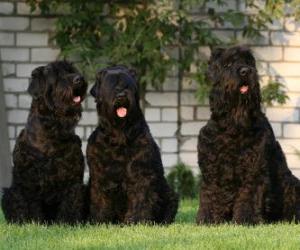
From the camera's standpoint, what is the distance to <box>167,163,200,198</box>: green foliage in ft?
44.3

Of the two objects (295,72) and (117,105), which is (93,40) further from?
(117,105)

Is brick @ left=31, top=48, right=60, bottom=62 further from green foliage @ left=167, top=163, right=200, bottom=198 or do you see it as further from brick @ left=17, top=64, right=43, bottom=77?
green foliage @ left=167, top=163, right=200, bottom=198

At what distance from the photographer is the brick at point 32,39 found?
1408cm

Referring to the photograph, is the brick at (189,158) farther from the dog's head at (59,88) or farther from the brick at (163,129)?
the dog's head at (59,88)

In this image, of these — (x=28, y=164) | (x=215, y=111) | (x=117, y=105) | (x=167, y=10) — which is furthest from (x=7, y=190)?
(x=167, y=10)

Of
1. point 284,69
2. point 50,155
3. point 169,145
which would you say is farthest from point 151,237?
point 284,69

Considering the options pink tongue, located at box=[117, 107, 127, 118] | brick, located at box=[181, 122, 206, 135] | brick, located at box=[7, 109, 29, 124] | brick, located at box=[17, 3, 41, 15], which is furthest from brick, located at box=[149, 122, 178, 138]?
pink tongue, located at box=[117, 107, 127, 118]

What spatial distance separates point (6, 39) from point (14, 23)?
245 mm

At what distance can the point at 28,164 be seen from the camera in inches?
362

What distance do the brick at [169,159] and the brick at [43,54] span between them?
202 cm

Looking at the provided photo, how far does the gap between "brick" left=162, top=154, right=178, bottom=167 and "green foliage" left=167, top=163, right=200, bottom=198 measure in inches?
17.4

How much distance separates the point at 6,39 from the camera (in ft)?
46.3

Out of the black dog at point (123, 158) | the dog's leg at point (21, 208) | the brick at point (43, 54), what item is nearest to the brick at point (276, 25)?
the brick at point (43, 54)

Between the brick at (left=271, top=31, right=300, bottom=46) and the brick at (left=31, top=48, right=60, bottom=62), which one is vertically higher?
the brick at (left=271, top=31, right=300, bottom=46)
